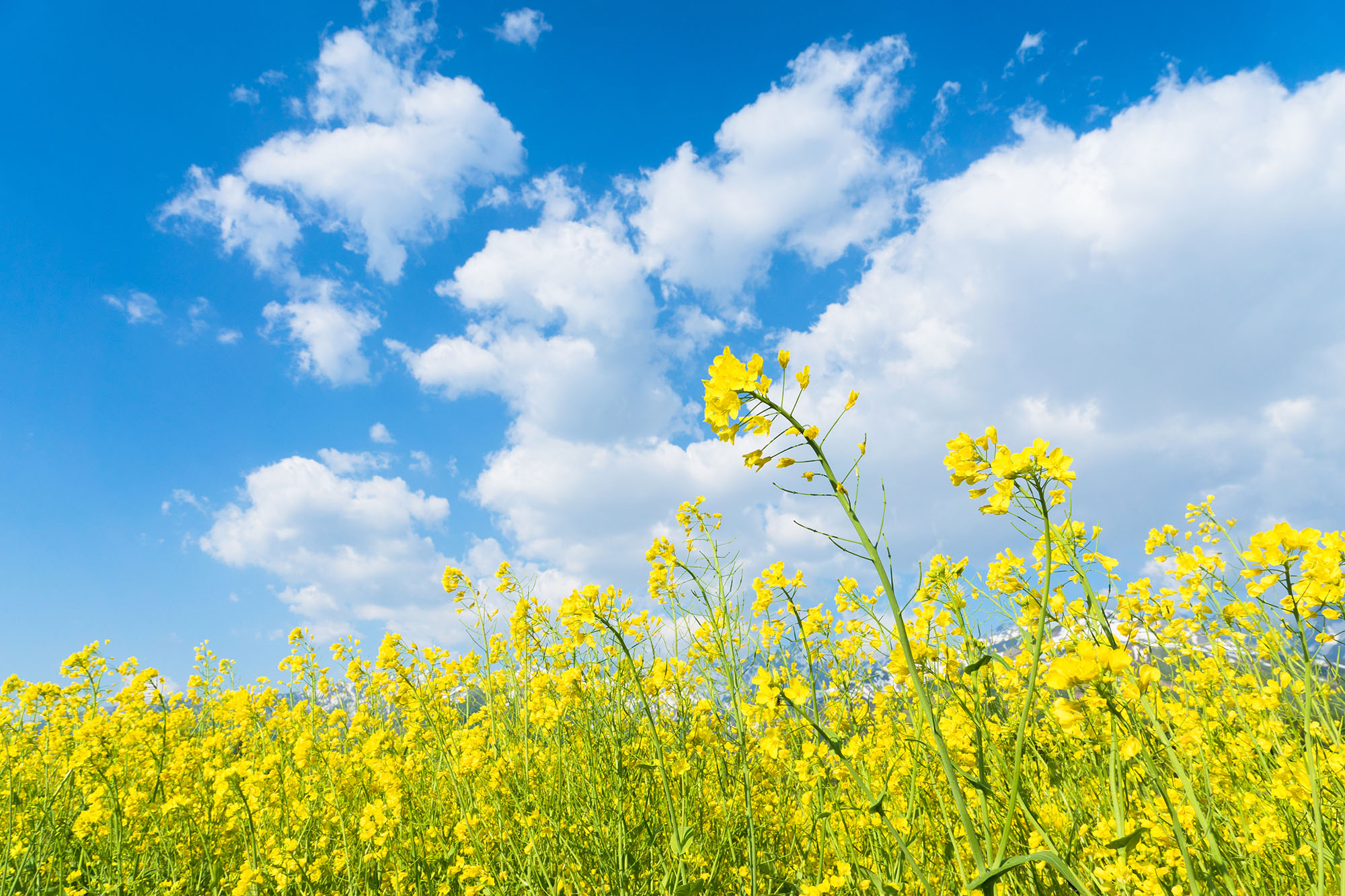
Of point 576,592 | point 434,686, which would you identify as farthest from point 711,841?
point 434,686

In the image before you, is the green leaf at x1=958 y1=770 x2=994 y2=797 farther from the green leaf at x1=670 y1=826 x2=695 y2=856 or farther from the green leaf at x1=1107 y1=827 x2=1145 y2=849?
the green leaf at x1=670 y1=826 x2=695 y2=856

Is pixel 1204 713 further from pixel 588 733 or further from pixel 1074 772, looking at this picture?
pixel 588 733

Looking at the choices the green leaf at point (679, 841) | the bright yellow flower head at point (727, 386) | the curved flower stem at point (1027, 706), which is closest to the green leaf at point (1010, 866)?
the curved flower stem at point (1027, 706)

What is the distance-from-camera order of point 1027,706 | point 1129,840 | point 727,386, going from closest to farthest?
point 1027,706, point 1129,840, point 727,386

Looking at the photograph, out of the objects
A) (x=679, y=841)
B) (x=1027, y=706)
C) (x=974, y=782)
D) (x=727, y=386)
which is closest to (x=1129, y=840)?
(x=974, y=782)

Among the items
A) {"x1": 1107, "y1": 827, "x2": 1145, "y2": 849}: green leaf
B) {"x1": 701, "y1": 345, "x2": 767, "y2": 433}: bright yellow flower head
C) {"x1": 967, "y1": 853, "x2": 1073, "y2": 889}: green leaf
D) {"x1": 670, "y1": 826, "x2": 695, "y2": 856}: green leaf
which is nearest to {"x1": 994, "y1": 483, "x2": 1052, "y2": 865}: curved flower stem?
{"x1": 967, "y1": 853, "x2": 1073, "y2": 889}: green leaf

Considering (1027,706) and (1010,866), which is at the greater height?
(1027,706)

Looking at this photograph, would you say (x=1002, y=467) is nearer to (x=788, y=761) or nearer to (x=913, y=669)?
(x=913, y=669)

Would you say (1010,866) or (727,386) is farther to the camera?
(727,386)

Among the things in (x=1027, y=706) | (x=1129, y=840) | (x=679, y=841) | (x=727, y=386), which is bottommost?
(x=679, y=841)

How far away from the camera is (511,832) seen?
3.02m

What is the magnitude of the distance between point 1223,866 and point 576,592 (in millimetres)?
2283

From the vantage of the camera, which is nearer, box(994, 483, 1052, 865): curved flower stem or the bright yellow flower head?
box(994, 483, 1052, 865): curved flower stem

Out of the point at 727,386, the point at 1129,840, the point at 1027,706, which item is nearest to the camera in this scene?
the point at 1027,706
